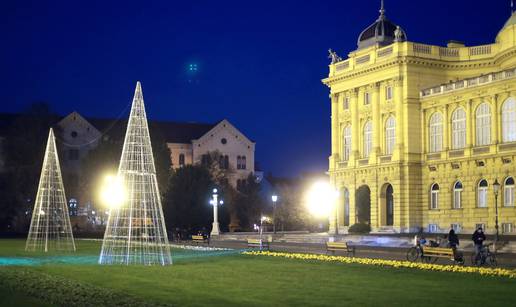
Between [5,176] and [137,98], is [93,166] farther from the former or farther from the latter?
[137,98]

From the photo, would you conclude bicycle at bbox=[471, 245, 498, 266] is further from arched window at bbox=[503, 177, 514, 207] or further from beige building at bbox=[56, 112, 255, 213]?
beige building at bbox=[56, 112, 255, 213]

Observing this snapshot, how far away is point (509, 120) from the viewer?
69188mm

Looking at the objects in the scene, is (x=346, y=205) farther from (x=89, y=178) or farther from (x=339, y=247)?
(x=339, y=247)

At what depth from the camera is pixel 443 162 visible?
A: 76.0 meters

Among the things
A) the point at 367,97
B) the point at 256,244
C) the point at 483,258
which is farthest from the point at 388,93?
the point at 483,258

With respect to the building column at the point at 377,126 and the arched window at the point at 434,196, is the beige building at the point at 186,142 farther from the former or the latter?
the arched window at the point at 434,196

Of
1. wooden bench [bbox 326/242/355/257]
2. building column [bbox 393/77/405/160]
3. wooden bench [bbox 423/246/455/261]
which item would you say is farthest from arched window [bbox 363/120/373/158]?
wooden bench [bbox 423/246/455/261]

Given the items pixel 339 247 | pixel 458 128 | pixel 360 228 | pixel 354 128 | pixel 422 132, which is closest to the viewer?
pixel 339 247

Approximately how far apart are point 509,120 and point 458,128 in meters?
6.53

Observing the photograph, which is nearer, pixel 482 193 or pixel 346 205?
pixel 482 193

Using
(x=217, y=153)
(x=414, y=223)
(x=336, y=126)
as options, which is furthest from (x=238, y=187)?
(x=414, y=223)

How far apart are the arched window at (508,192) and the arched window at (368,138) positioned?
59.4ft

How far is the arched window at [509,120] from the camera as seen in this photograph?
225ft

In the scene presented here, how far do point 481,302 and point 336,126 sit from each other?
215 ft
